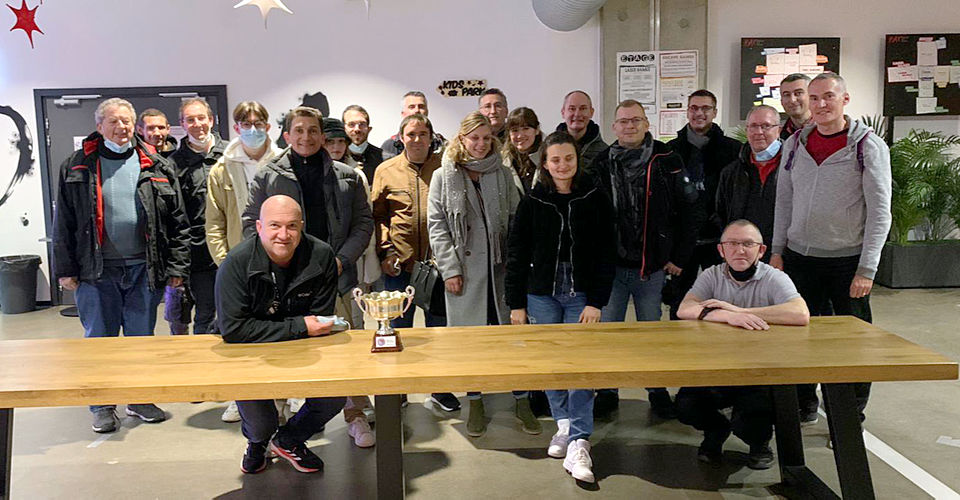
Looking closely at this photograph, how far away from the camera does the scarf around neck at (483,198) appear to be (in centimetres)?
340

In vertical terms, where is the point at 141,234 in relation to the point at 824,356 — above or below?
above

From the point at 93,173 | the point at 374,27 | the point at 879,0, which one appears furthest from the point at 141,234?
the point at 879,0

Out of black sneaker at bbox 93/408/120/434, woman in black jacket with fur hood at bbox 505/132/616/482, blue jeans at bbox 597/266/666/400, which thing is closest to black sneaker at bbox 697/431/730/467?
woman in black jacket with fur hood at bbox 505/132/616/482

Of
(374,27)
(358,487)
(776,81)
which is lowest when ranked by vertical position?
(358,487)

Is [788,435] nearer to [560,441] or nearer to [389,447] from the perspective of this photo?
[560,441]

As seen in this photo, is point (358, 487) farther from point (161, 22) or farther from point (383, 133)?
point (161, 22)

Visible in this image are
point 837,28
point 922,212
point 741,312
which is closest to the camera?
point 741,312

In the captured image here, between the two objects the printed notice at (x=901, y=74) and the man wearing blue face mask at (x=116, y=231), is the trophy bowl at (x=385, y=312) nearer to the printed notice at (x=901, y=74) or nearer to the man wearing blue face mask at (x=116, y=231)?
the man wearing blue face mask at (x=116, y=231)

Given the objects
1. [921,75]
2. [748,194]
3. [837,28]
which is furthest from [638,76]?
[748,194]

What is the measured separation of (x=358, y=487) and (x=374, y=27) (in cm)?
467

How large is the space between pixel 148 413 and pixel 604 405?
2.29 m

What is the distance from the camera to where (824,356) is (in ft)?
7.82

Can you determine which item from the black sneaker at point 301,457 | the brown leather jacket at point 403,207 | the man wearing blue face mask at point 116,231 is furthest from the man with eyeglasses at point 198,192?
the black sneaker at point 301,457

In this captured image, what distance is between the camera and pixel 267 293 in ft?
8.93
